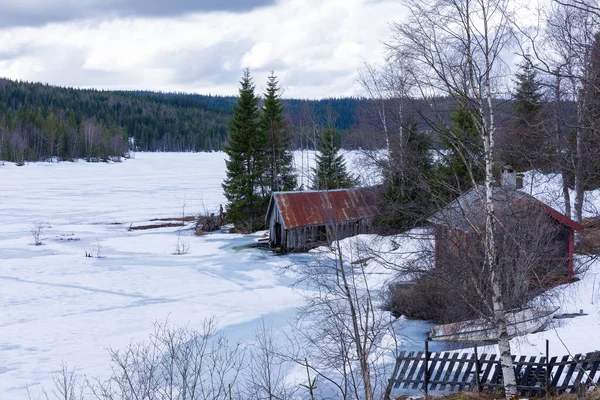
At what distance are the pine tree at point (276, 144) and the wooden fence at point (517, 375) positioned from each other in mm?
25598

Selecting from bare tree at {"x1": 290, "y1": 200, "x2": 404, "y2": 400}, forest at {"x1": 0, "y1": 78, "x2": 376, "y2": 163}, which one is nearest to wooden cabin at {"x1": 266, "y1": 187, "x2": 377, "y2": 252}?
bare tree at {"x1": 290, "y1": 200, "x2": 404, "y2": 400}

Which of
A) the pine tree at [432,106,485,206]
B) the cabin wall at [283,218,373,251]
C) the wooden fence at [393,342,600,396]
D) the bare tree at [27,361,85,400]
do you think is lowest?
the bare tree at [27,361,85,400]

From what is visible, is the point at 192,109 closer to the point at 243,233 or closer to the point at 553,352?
the point at 243,233

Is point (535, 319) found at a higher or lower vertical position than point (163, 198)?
lower

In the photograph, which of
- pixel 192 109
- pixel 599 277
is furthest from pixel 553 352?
pixel 192 109

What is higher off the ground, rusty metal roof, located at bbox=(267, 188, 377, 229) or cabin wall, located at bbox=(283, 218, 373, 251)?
rusty metal roof, located at bbox=(267, 188, 377, 229)

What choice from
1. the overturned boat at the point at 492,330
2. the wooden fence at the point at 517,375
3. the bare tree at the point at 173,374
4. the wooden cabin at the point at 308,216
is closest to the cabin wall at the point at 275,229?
the wooden cabin at the point at 308,216

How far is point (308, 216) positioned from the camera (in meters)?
30.6

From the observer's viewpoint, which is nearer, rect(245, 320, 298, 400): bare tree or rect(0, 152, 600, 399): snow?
rect(245, 320, 298, 400): bare tree

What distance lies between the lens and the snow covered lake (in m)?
14.2

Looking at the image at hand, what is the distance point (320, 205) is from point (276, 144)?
7990 mm

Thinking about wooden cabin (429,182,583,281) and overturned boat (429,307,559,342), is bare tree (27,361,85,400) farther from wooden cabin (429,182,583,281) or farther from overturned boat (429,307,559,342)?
overturned boat (429,307,559,342)

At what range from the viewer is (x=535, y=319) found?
49.3ft

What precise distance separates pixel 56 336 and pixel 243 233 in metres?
20.6
